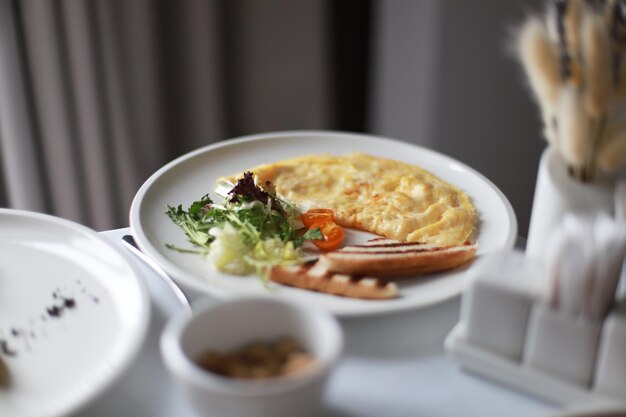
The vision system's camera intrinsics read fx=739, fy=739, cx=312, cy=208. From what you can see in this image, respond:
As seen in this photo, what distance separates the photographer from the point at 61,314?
1199mm

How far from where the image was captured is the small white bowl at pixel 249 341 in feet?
2.92

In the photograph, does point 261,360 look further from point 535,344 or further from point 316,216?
point 316,216

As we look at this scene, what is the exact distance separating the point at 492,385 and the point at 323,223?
50 centimetres

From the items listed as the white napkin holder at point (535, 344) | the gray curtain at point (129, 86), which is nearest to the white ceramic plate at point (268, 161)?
the white napkin holder at point (535, 344)

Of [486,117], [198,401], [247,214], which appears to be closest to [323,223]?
[247,214]

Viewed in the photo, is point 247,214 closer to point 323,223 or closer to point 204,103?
point 323,223

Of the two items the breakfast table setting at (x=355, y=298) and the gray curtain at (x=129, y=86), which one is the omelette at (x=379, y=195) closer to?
the breakfast table setting at (x=355, y=298)

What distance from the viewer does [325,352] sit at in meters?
0.95

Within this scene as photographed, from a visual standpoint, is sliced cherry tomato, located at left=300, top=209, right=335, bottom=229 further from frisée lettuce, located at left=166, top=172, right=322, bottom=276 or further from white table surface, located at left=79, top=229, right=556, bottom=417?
white table surface, located at left=79, top=229, right=556, bottom=417

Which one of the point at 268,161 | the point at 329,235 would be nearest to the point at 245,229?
the point at 329,235

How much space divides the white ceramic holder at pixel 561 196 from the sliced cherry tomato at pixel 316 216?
442 millimetres

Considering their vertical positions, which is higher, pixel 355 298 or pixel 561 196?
pixel 561 196

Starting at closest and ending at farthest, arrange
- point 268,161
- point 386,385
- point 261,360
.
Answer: point 261,360, point 386,385, point 268,161

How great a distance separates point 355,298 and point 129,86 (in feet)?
5.89
